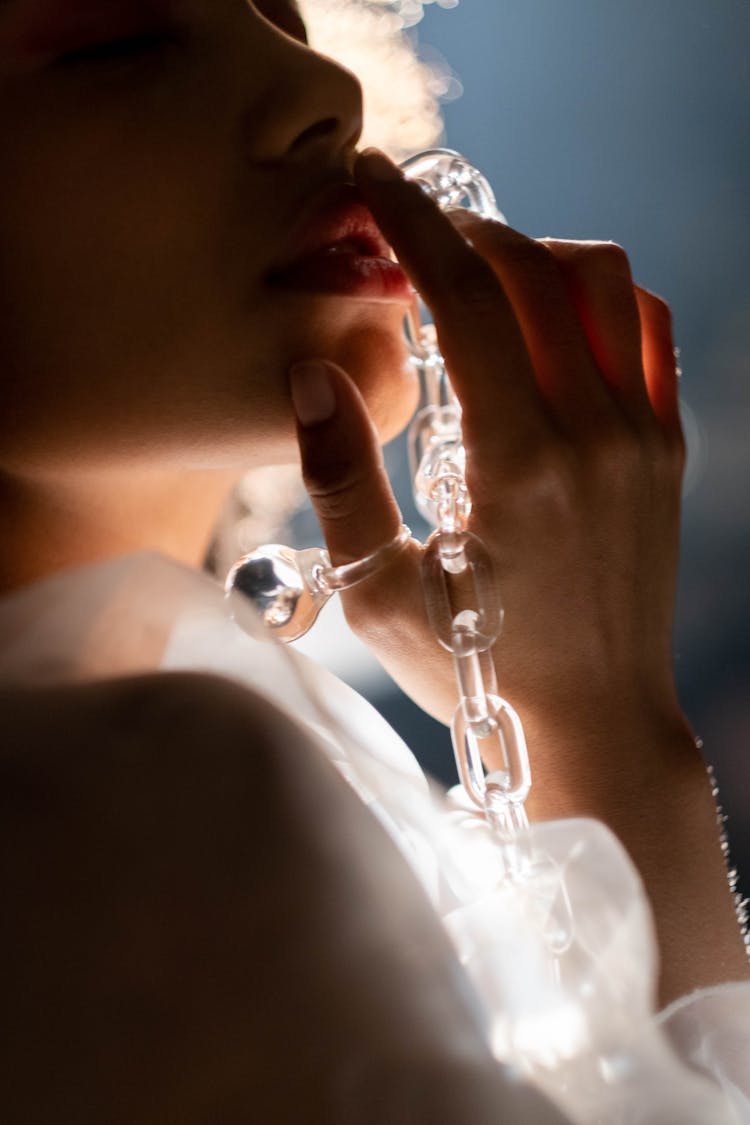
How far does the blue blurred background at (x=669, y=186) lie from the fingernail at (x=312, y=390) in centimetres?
63

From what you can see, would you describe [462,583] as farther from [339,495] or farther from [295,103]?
[295,103]

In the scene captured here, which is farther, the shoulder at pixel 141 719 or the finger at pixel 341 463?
the finger at pixel 341 463

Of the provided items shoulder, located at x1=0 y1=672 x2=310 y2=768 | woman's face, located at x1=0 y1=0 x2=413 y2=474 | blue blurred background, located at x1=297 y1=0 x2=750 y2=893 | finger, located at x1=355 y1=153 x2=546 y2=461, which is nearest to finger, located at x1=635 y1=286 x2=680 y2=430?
finger, located at x1=355 y1=153 x2=546 y2=461

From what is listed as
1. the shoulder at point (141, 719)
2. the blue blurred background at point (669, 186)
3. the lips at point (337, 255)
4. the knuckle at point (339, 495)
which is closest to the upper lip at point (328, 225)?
the lips at point (337, 255)

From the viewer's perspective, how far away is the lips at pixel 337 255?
26.2 inches

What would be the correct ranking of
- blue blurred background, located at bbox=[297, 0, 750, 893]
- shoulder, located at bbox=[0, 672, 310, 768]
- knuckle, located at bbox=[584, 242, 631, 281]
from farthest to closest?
blue blurred background, located at bbox=[297, 0, 750, 893], knuckle, located at bbox=[584, 242, 631, 281], shoulder, located at bbox=[0, 672, 310, 768]

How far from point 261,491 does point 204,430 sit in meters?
0.70

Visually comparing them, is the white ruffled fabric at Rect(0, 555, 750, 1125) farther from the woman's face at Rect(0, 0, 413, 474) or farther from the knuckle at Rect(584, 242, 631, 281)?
the knuckle at Rect(584, 242, 631, 281)

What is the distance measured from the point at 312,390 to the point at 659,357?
29 cm

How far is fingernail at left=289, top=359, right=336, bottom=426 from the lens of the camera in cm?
67

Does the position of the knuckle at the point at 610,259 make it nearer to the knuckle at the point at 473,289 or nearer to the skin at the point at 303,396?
the skin at the point at 303,396

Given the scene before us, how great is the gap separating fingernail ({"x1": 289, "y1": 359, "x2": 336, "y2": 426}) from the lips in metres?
0.05

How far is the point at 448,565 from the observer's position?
0.70 metres

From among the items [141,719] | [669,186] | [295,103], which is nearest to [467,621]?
[141,719]
